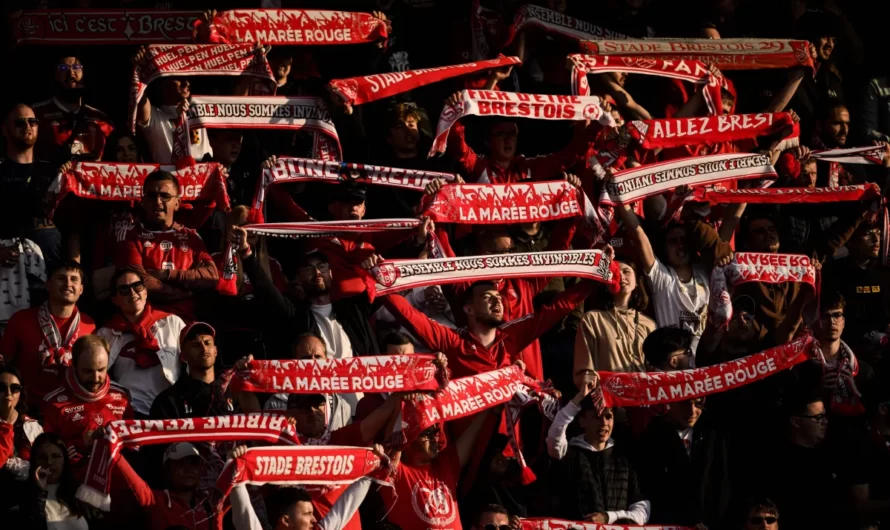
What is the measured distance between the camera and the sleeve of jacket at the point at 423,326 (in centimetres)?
1198

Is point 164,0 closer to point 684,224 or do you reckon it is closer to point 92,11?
point 92,11

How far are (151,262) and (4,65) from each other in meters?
3.20

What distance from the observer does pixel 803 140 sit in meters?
15.2

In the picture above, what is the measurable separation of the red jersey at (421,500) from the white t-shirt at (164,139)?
3.14 metres

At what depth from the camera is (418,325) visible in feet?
39.5

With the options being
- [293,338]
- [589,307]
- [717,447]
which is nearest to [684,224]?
[589,307]

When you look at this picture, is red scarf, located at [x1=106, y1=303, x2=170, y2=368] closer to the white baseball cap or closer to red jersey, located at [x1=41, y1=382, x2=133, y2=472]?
red jersey, located at [x1=41, y1=382, x2=133, y2=472]

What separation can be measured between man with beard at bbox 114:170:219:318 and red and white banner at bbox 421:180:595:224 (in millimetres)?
1552

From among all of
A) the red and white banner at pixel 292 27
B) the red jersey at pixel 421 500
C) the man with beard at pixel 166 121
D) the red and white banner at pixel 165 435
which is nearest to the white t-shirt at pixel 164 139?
the man with beard at pixel 166 121

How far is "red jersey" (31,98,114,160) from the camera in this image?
43.5ft

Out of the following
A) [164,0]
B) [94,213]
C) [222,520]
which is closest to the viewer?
[222,520]

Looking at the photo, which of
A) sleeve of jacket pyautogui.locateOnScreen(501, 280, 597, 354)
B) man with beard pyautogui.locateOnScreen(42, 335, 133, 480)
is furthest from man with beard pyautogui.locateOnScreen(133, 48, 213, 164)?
sleeve of jacket pyautogui.locateOnScreen(501, 280, 597, 354)

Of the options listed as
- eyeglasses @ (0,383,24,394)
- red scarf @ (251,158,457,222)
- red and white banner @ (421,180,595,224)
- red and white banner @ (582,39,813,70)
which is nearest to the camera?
eyeglasses @ (0,383,24,394)

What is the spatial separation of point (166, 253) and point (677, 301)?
3.36 metres
